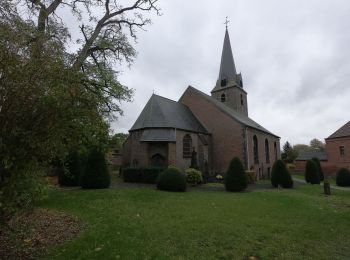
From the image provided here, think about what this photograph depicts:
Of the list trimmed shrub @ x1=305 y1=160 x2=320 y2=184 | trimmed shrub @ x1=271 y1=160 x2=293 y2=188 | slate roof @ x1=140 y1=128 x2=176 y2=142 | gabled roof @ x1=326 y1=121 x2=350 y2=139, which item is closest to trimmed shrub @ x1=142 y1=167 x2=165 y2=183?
slate roof @ x1=140 y1=128 x2=176 y2=142

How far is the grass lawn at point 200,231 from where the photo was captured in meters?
5.24

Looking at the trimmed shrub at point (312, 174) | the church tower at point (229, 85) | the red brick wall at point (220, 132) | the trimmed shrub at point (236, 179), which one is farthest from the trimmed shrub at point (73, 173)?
the church tower at point (229, 85)

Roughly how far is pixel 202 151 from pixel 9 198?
2379 cm

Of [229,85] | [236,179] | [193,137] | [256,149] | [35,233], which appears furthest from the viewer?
[229,85]

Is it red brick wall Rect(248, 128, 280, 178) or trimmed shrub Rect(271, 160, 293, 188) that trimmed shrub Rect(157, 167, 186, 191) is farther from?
red brick wall Rect(248, 128, 280, 178)

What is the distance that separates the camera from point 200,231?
6738 mm

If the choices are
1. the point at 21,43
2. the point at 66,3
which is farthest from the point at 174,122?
the point at 21,43

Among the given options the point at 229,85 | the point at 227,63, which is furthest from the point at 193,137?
the point at 227,63

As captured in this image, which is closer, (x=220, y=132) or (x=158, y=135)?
(x=158, y=135)

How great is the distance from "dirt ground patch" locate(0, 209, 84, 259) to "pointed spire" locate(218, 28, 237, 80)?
112 feet

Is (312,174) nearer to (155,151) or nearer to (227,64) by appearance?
(155,151)

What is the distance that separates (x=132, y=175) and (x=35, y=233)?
1563cm

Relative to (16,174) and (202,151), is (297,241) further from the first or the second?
(202,151)

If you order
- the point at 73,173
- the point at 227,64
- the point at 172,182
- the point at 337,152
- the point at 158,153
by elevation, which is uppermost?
the point at 227,64
